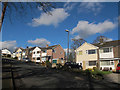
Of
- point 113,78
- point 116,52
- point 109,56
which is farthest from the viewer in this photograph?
point 109,56

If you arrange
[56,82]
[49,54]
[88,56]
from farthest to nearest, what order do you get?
[49,54] < [88,56] < [56,82]

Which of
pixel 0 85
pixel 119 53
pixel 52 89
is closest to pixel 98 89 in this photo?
pixel 52 89

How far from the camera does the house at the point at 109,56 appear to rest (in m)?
24.8

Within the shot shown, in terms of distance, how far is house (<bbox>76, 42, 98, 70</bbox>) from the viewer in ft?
94.1

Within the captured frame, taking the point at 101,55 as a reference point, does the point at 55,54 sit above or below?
below

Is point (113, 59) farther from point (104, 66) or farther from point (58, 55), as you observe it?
point (58, 55)

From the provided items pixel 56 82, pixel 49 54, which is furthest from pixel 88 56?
pixel 56 82

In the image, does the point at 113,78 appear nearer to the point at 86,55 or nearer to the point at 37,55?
the point at 86,55

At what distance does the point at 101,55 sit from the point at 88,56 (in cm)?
369

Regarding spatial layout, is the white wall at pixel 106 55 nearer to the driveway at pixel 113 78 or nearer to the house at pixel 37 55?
the driveway at pixel 113 78

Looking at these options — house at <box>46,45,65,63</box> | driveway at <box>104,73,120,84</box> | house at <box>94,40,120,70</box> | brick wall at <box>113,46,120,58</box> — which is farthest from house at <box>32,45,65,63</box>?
driveway at <box>104,73,120,84</box>

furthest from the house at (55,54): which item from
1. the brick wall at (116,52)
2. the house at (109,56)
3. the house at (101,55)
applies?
the brick wall at (116,52)

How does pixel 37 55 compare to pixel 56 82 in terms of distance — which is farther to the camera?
pixel 37 55

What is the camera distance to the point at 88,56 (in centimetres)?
2978
